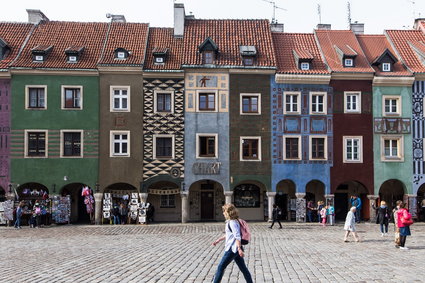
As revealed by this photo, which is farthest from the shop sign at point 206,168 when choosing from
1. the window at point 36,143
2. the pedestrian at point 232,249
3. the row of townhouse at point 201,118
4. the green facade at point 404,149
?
the pedestrian at point 232,249

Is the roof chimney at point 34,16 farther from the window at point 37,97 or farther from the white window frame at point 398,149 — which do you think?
the white window frame at point 398,149

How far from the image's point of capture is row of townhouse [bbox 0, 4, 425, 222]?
34.9m

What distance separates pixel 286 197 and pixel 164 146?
952cm

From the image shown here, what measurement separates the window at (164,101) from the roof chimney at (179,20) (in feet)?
16.5

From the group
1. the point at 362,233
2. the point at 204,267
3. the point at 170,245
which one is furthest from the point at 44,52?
the point at 204,267

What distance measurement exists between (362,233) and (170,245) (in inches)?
412

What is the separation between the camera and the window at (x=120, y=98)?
35406 mm

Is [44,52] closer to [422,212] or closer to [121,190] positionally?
[121,190]

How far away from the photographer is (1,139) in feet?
113

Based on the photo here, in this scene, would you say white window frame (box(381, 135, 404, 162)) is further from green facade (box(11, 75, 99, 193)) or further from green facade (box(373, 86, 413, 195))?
green facade (box(11, 75, 99, 193))

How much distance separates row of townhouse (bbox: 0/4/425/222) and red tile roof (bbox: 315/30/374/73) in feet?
0.63

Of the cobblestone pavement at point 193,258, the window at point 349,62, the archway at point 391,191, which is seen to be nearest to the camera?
the cobblestone pavement at point 193,258

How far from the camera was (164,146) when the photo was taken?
117 ft

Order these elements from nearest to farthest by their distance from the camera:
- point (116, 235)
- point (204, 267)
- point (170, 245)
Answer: point (204, 267) < point (170, 245) < point (116, 235)
